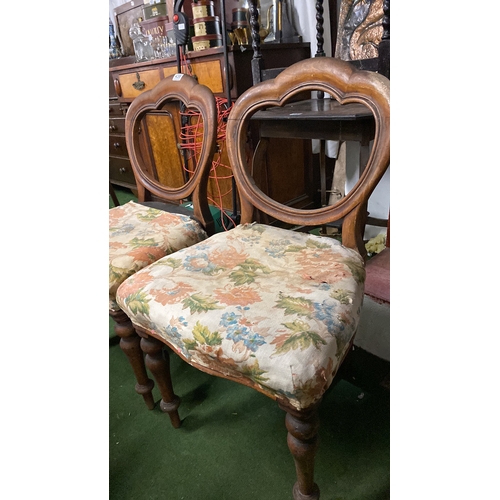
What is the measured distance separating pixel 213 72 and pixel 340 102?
41.8 inches

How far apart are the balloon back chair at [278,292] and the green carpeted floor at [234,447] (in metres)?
0.21

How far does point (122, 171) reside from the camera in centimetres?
280

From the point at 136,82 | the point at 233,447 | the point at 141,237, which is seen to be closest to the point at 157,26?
the point at 136,82

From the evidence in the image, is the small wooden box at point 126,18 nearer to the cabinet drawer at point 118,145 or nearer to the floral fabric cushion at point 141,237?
the cabinet drawer at point 118,145

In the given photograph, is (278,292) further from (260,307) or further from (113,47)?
(113,47)

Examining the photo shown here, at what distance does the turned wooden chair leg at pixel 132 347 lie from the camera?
941mm

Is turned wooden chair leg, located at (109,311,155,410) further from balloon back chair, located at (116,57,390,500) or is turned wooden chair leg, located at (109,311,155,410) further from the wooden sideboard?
the wooden sideboard

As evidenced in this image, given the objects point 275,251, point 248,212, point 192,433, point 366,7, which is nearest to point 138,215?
point 248,212

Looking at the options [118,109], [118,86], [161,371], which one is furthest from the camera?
[118,109]

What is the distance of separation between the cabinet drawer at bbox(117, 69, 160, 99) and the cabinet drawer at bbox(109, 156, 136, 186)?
0.51 metres

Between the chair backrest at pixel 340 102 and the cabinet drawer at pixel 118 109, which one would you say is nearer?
the chair backrest at pixel 340 102

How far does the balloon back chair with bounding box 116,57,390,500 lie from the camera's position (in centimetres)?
59

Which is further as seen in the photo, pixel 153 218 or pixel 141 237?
pixel 153 218

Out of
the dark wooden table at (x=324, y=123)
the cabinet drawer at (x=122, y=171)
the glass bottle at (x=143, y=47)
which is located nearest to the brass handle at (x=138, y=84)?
the glass bottle at (x=143, y=47)
